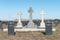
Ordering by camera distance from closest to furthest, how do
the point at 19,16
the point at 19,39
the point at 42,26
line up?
1. the point at 19,39
2. the point at 42,26
3. the point at 19,16

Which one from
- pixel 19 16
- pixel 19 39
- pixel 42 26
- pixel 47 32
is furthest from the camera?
pixel 19 16

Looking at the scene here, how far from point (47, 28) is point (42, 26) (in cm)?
378

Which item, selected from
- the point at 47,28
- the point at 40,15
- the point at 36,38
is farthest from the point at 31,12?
the point at 36,38

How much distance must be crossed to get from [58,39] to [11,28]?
435 centimetres

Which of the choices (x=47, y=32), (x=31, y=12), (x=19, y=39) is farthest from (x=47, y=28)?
(x=31, y=12)

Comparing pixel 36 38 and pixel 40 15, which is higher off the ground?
Answer: pixel 40 15

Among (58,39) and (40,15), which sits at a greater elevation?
(40,15)

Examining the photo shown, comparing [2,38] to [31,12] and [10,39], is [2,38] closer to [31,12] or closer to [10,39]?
[10,39]

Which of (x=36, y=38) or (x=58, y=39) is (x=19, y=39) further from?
(x=58, y=39)

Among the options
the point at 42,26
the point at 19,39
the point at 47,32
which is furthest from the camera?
the point at 42,26

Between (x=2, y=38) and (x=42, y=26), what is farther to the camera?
(x=42, y=26)

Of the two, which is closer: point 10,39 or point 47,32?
point 10,39

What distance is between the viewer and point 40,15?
19.7m

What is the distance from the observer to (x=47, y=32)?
50.0 ft
